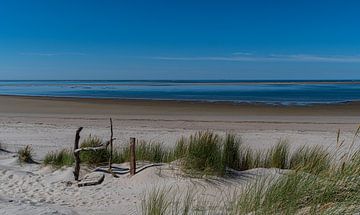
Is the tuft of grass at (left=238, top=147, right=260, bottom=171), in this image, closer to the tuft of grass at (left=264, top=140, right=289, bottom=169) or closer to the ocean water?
the tuft of grass at (left=264, top=140, right=289, bottom=169)

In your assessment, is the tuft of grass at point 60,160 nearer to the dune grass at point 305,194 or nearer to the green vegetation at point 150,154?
the green vegetation at point 150,154

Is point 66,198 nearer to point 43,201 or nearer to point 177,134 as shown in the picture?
point 43,201

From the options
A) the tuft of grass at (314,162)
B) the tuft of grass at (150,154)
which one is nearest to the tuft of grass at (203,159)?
the tuft of grass at (314,162)

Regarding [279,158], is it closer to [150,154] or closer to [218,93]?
[150,154]

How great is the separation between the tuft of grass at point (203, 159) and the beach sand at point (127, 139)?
0.87 feet

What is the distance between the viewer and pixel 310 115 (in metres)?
23.3

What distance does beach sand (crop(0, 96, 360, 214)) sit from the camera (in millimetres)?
7414

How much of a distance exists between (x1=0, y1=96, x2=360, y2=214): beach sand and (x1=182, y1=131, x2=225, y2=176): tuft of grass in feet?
0.87

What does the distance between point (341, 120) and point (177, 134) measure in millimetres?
10119

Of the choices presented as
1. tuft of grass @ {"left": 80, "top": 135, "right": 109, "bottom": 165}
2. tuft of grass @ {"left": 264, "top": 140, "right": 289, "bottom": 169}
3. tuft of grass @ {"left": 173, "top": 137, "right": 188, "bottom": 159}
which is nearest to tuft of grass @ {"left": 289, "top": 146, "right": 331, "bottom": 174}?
tuft of grass @ {"left": 264, "top": 140, "right": 289, "bottom": 169}

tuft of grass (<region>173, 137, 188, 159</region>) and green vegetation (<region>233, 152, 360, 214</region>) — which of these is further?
tuft of grass (<region>173, 137, 188, 159</region>)

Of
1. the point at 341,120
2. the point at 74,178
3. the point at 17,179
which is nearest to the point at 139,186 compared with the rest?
the point at 74,178

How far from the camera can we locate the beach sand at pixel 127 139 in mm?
7414

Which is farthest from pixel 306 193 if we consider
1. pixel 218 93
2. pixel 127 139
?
pixel 218 93
